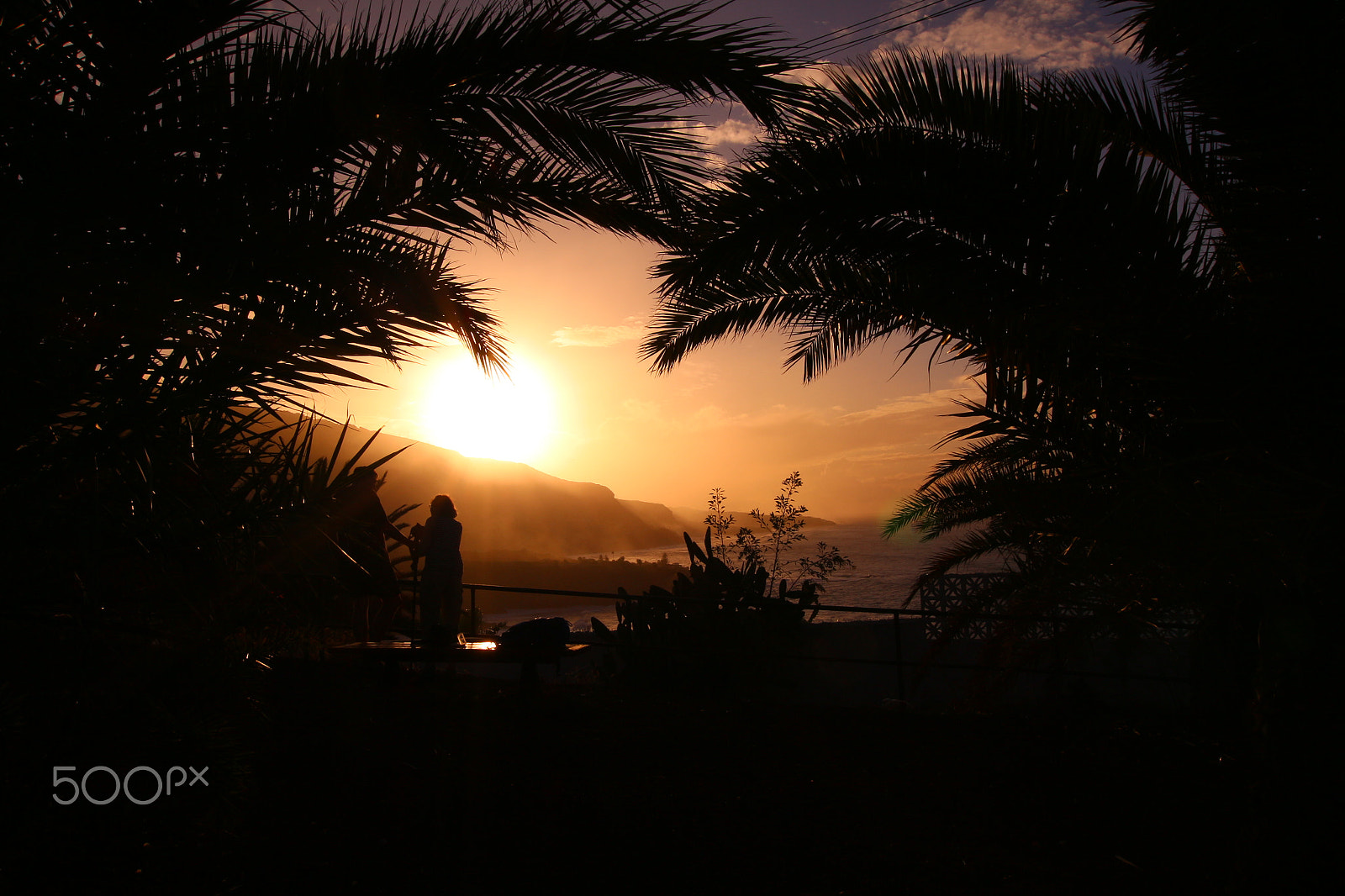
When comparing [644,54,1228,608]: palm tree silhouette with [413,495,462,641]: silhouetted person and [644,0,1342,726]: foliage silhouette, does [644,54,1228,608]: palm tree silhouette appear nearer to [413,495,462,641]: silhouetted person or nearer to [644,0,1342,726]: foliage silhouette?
[644,0,1342,726]: foliage silhouette

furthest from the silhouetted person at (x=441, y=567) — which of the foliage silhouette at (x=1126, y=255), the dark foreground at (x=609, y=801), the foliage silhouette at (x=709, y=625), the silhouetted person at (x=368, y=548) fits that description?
the foliage silhouette at (x=1126, y=255)

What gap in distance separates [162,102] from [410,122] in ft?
2.36

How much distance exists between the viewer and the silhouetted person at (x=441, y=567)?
6.57m

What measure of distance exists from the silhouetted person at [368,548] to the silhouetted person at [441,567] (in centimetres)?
22

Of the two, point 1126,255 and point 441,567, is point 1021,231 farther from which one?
point 441,567

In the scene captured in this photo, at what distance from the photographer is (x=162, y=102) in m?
2.31

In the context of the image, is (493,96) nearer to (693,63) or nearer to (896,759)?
(693,63)

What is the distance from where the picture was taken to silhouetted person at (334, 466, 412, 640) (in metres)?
2.42

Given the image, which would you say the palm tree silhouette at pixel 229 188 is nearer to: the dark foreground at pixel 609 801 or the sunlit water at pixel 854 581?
the dark foreground at pixel 609 801

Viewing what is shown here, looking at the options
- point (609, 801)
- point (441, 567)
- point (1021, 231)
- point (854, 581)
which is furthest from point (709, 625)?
point (854, 581)

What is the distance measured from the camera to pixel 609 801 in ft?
12.9

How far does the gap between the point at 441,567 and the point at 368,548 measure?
14.2 ft

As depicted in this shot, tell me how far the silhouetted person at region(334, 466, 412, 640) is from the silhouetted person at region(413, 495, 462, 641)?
22cm

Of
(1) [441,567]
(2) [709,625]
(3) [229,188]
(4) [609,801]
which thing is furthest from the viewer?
(2) [709,625]
